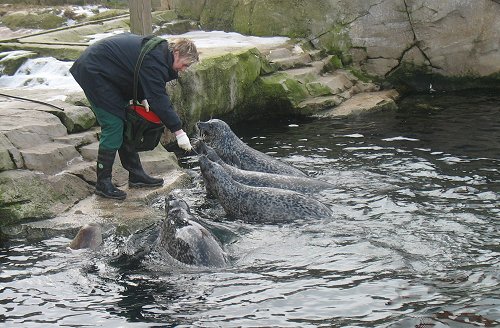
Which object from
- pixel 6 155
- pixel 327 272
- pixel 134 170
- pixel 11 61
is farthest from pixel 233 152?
pixel 11 61

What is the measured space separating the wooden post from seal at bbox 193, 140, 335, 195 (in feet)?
12.1

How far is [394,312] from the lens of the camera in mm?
5090

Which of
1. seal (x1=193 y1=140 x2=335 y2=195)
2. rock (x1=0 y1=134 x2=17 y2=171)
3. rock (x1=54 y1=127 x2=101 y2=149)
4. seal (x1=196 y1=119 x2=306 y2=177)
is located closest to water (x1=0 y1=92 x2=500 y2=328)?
seal (x1=193 y1=140 x2=335 y2=195)

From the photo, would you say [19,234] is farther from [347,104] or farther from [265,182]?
[347,104]

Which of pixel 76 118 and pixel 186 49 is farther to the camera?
pixel 76 118

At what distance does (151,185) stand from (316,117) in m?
5.13

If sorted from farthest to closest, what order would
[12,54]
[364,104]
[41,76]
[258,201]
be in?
[364,104] → [12,54] → [41,76] → [258,201]

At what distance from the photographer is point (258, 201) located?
7414 mm

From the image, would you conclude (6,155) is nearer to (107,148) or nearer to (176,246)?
(107,148)

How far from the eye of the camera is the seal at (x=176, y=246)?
606cm

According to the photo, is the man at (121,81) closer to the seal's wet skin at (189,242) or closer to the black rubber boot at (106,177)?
the black rubber boot at (106,177)

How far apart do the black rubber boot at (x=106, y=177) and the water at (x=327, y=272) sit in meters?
0.84

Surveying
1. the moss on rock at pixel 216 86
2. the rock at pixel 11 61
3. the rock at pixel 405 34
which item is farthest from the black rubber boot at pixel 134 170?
the rock at pixel 405 34

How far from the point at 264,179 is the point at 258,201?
64cm
